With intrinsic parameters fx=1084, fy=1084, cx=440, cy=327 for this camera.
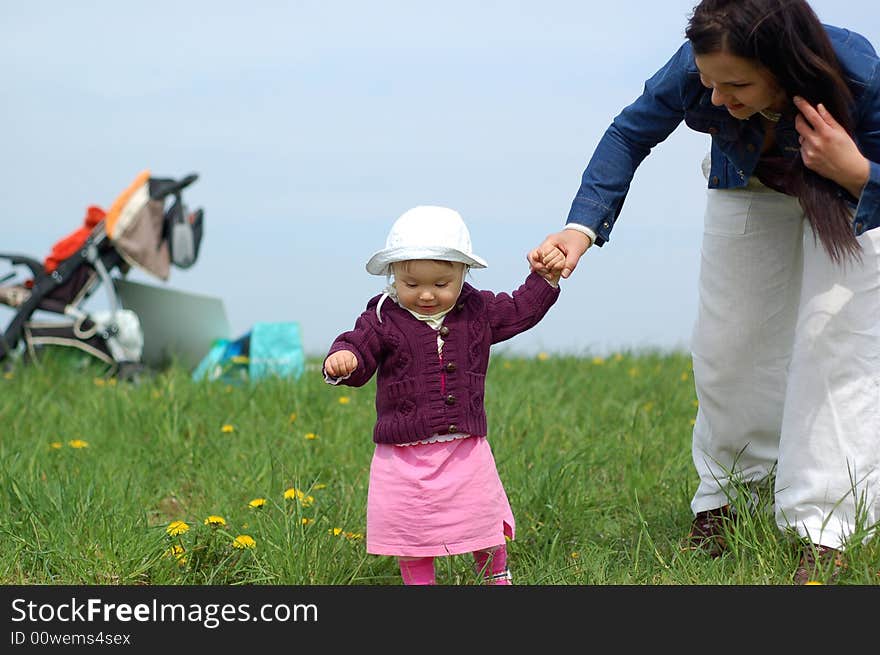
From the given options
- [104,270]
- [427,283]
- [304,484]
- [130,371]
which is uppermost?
[104,270]

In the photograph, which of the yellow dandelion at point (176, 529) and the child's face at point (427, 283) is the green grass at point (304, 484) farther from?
the child's face at point (427, 283)

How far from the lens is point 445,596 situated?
2.41 m

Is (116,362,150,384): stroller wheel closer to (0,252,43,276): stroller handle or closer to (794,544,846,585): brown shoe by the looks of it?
(0,252,43,276): stroller handle

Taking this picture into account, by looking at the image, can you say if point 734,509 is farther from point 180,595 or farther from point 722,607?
point 180,595

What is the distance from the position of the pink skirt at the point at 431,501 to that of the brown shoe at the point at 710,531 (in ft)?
2.63

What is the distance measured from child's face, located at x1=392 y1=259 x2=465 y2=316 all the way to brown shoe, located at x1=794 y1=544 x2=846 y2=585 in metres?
1.16

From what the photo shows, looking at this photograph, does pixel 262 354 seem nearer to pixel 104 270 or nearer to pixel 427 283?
pixel 104 270

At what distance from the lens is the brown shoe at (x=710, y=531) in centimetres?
321

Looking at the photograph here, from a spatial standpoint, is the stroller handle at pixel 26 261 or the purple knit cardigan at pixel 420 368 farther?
the stroller handle at pixel 26 261

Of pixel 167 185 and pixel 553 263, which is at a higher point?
pixel 167 185

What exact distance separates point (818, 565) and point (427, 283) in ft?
4.05

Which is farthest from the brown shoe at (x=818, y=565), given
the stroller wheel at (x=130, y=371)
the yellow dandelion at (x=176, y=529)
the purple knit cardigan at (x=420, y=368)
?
the stroller wheel at (x=130, y=371)

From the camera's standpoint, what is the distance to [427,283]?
8.64ft

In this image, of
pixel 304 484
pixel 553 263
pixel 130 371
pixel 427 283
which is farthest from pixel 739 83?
pixel 130 371
